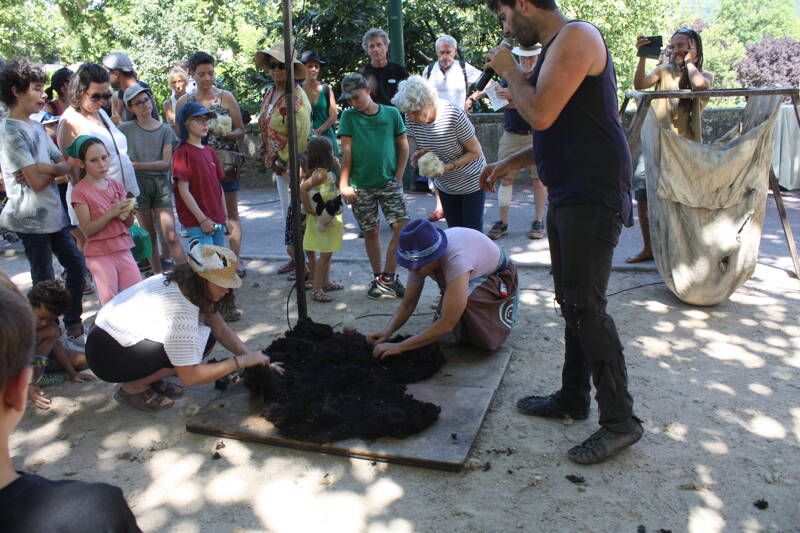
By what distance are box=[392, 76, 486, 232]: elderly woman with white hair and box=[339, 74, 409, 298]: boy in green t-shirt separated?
1.03 feet

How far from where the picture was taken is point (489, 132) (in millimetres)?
9516

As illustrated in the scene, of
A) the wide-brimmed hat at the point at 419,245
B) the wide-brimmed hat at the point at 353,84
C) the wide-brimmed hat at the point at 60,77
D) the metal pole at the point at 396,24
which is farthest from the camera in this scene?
the metal pole at the point at 396,24

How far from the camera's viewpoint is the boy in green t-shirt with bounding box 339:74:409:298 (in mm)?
5129

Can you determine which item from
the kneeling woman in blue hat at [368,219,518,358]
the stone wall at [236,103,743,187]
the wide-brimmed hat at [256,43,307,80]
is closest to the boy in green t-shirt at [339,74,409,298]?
the wide-brimmed hat at [256,43,307,80]

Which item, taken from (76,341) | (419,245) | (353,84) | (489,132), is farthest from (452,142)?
(489,132)

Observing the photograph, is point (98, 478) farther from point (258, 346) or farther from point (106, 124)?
point (106, 124)

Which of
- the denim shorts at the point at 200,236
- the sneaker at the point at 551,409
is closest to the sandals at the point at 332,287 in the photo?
the denim shorts at the point at 200,236

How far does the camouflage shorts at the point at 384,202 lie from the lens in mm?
5195

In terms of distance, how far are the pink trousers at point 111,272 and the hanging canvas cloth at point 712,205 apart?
3633mm

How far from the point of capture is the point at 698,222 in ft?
15.3

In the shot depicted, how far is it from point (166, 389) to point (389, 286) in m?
2.00

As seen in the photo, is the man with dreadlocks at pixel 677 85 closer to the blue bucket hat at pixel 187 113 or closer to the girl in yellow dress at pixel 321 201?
the girl in yellow dress at pixel 321 201

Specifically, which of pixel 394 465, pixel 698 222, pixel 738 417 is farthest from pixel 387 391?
pixel 698 222

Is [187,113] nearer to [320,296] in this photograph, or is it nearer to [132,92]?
[132,92]
